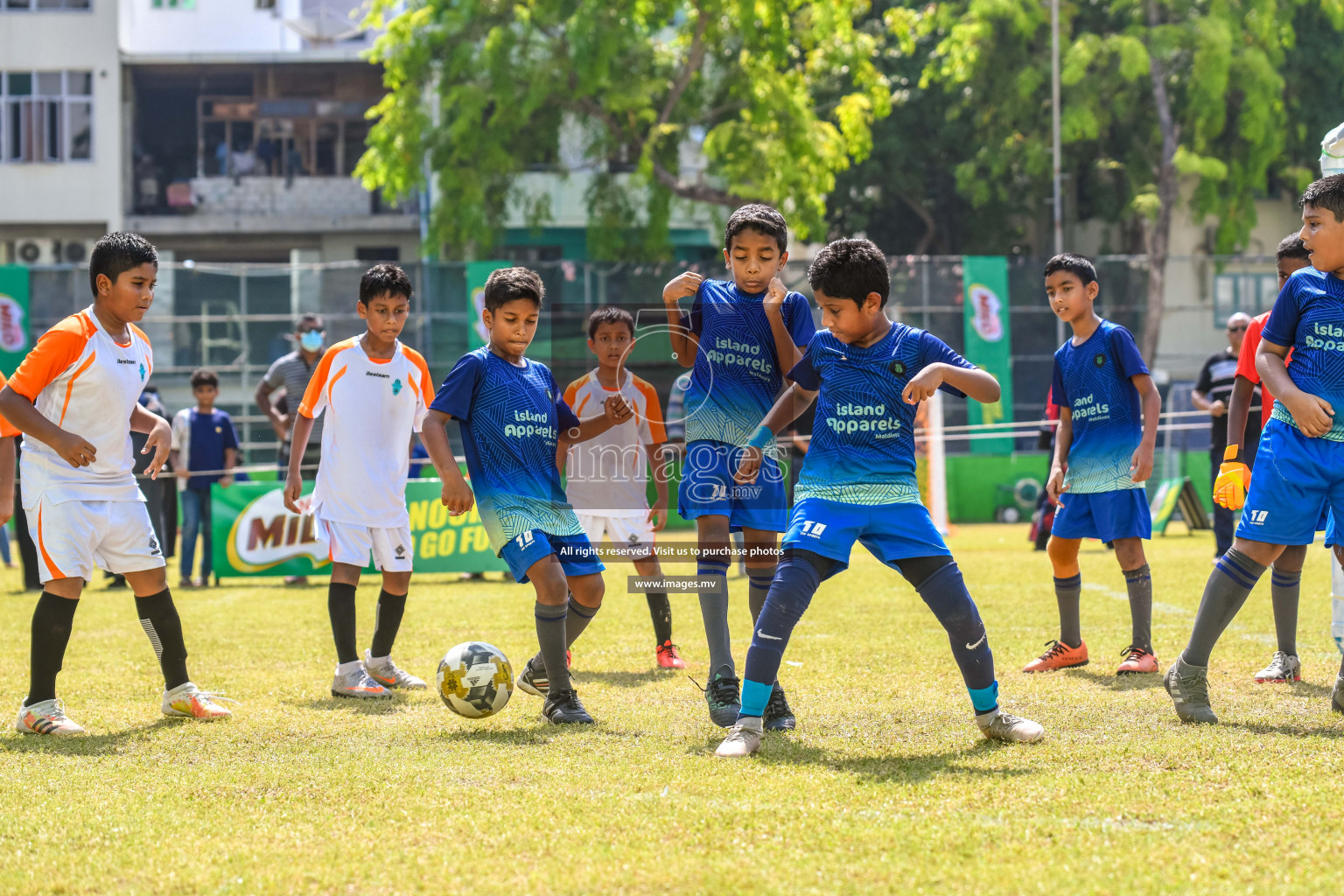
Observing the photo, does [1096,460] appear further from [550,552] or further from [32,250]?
[32,250]

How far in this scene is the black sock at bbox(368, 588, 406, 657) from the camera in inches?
253

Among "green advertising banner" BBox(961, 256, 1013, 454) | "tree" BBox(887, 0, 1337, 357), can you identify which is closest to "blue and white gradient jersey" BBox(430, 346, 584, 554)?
"green advertising banner" BBox(961, 256, 1013, 454)

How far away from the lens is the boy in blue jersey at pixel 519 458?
518cm

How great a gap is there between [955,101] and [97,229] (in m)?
20.8

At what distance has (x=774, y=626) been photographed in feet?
14.6

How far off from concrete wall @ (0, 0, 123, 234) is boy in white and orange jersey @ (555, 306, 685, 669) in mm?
27550

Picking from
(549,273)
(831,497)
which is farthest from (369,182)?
(831,497)

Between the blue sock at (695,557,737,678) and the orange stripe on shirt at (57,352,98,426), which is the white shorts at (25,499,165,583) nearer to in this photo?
the orange stripe on shirt at (57,352,98,426)

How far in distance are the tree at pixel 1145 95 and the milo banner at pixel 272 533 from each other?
Result: 1797 cm

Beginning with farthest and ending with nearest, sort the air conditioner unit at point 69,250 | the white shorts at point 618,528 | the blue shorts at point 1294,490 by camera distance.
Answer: the air conditioner unit at point 69,250 → the white shorts at point 618,528 → the blue shorts at point 1294,490

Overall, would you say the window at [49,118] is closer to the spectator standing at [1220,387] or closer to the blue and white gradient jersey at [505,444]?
the spectator standing at [1220,387]

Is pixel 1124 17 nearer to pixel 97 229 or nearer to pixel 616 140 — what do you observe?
pixel 616 140

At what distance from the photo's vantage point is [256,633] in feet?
28.4

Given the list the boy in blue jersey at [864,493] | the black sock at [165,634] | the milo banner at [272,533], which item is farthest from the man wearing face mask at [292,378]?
the boy in blue jersey at [864,493]
